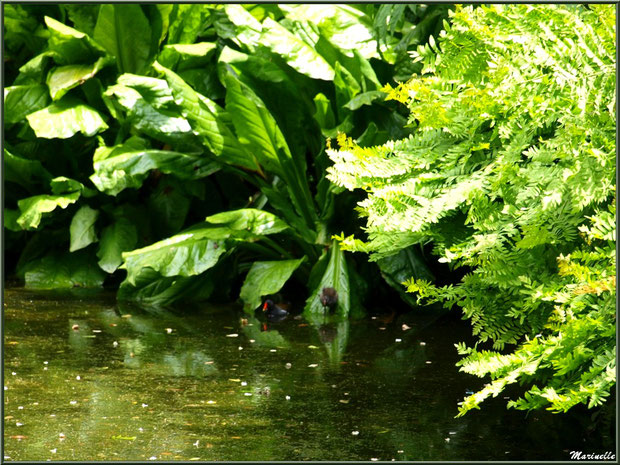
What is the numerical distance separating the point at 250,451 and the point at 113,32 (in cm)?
428

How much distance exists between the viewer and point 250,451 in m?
2.80

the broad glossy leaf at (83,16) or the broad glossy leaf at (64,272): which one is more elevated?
the broad glossy leaf at (83,16)

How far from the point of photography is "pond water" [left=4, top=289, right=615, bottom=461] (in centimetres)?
286

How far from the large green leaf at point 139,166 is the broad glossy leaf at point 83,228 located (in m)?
0.56

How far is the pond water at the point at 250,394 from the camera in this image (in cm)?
286

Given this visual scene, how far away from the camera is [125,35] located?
627cm

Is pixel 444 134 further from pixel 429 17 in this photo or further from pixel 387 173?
pixel 429 17

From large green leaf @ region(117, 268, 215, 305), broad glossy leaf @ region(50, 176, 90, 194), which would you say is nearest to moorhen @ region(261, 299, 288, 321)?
large green leaf @ region(117, 268, 215, 305)

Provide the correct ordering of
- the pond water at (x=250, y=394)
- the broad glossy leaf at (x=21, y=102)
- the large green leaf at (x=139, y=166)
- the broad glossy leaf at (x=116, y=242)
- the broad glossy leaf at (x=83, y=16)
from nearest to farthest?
the pond water at (x=250, y=394) → the large green leaf at (x=139, y=166) → the broad glossy leaf at (x=116, y=242) → the broad glossy leaf at (x=21, y=102) → the broad glossy leaf at (x=83, y=16)

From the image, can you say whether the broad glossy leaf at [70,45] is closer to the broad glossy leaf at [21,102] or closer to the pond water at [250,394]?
the broad glossy leaf at [21,102]

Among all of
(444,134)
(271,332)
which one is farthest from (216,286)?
(444,134)

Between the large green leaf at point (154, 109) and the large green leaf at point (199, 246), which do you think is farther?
the large green leaf at point (154, 109)

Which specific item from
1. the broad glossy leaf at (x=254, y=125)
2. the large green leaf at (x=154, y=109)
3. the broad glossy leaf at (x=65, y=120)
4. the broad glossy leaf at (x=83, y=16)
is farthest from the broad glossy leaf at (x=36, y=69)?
the broad glossy leaf at (x=254, y=125)

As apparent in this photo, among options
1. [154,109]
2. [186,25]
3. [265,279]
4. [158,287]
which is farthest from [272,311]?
[186,25]
